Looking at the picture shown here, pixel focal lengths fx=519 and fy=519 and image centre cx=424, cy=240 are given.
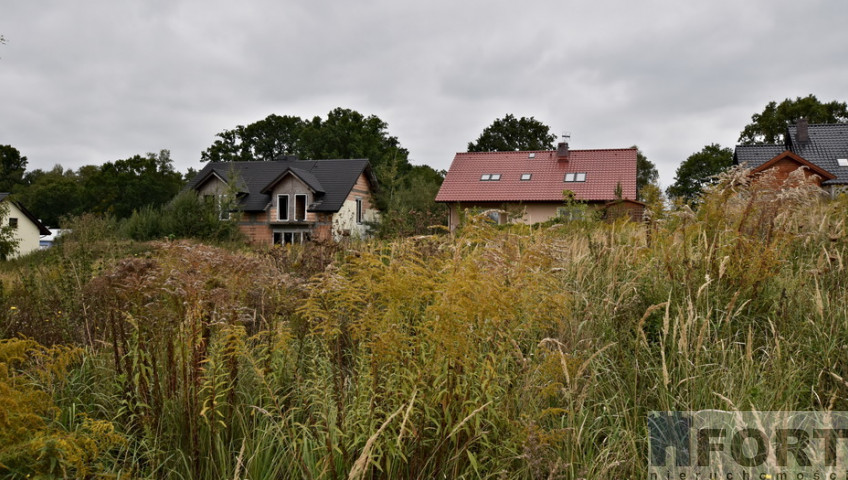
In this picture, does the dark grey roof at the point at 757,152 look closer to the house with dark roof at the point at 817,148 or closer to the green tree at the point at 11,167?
the house with dark roof at the point at 817,148

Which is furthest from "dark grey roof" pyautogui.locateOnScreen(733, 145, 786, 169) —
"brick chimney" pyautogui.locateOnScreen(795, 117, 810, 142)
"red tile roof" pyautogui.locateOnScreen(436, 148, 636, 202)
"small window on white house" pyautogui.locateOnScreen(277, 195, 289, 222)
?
"small window on white house" pyautogui.locateOnScreen(277, 195, 289, 222)

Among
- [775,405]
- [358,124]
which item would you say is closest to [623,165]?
[358,124]

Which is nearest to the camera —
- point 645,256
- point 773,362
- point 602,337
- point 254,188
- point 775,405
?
point 775,405

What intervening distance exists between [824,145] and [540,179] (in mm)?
16458

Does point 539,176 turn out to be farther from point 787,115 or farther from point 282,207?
point 787,115

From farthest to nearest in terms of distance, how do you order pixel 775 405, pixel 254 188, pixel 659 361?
pixel 254 188, pixel 659 361, pixel 775 405

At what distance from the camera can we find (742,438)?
93.4 inches

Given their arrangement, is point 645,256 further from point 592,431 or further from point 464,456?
point 464,456

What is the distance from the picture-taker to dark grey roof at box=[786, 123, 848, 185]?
96.4ft

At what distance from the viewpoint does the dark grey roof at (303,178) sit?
32781 mm

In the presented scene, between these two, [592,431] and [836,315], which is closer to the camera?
[592,431]

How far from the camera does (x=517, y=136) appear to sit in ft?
182

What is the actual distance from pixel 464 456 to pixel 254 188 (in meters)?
34.3

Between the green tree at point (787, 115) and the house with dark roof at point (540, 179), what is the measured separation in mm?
19541
